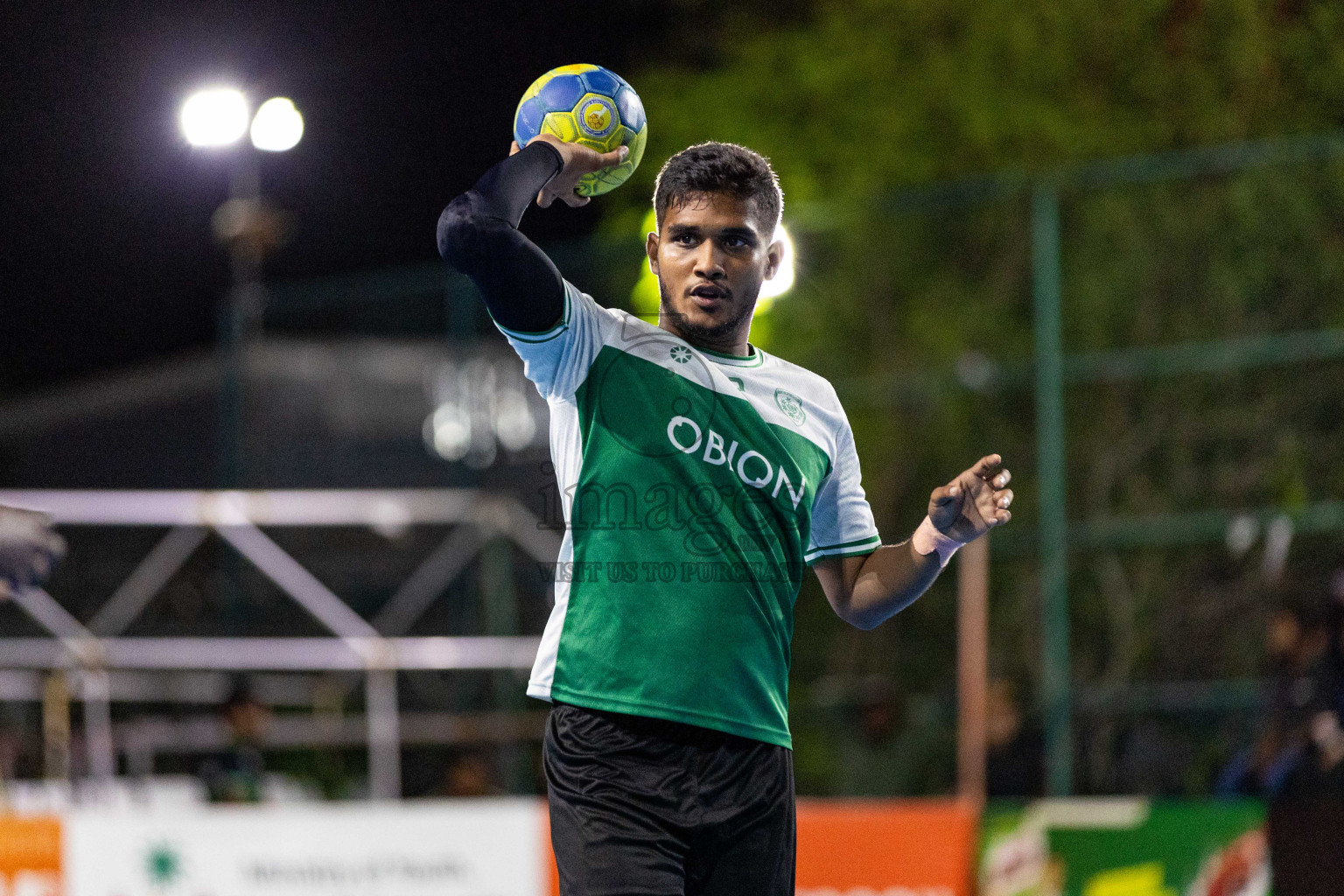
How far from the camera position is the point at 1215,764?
30.5 ft

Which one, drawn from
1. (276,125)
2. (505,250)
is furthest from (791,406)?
(276,125)

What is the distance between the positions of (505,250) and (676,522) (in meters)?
0.65

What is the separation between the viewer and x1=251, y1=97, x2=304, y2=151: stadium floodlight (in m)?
10.4

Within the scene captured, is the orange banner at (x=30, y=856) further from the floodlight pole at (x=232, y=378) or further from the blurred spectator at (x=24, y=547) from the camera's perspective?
the floodlight pole at (x=232, y=378)

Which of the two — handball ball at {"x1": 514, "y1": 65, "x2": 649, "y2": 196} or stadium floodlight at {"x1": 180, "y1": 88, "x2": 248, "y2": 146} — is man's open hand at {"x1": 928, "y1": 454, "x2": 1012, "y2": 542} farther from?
stadium floodlight at {"x1": 180, "y1": 88, "x2": 248, "y2": 146}

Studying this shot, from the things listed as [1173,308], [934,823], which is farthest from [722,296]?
[1173,308]

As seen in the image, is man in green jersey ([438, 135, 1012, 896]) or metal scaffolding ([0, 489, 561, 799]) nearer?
man in green jersey ([438, 135, 1012, 896])

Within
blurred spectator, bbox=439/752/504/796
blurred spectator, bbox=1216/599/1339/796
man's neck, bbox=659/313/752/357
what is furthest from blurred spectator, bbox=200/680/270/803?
man's neck, bbox=659/313/752/357

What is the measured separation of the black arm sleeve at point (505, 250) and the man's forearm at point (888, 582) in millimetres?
993

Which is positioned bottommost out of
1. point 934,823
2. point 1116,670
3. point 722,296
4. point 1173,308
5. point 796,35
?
point 934,823

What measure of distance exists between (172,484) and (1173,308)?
22902 millimetres

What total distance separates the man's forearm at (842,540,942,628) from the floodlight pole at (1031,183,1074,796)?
5876 millimetres

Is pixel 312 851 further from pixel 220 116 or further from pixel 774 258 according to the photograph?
pixel 774 258

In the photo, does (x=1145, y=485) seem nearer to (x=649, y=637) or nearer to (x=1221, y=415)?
(x=1221, y=415)
